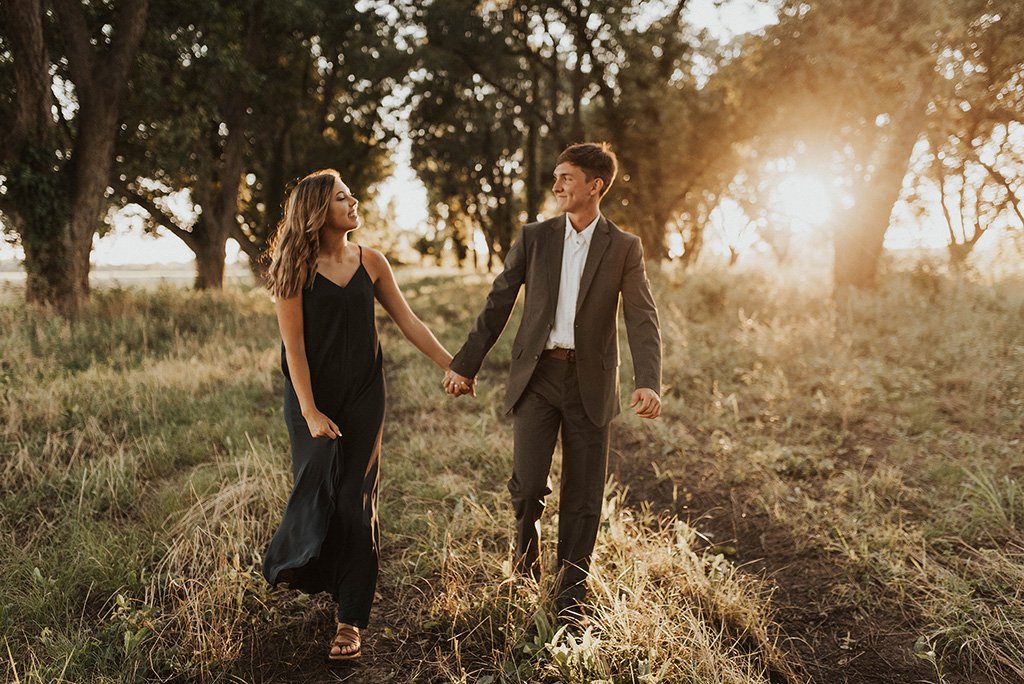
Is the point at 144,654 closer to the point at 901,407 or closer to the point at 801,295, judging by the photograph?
the point at 901,407

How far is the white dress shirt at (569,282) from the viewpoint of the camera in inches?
139

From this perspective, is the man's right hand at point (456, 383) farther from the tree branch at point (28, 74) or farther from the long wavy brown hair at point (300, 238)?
the tree branch at point (28, 74)

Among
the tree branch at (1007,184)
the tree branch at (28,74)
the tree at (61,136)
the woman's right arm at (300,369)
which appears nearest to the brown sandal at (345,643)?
the woman's right arm at (300,369)

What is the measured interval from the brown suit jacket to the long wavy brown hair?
3.08ft

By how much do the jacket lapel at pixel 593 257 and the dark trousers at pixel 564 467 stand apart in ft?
1.34

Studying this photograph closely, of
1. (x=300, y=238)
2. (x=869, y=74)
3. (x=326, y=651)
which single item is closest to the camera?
(x=300, y=238)

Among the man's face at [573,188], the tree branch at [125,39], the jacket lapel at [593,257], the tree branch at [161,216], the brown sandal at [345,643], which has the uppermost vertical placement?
the tree branch at [125,39]

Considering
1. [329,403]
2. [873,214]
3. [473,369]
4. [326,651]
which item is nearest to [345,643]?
[326,651]

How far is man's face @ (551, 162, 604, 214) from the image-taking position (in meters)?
3.43

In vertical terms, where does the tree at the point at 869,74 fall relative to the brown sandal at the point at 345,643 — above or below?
above

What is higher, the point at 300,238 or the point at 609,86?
the point at 609,86

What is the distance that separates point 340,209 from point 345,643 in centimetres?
224

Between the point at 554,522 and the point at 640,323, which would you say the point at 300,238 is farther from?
the point at 554,522

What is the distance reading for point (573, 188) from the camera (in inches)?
136
